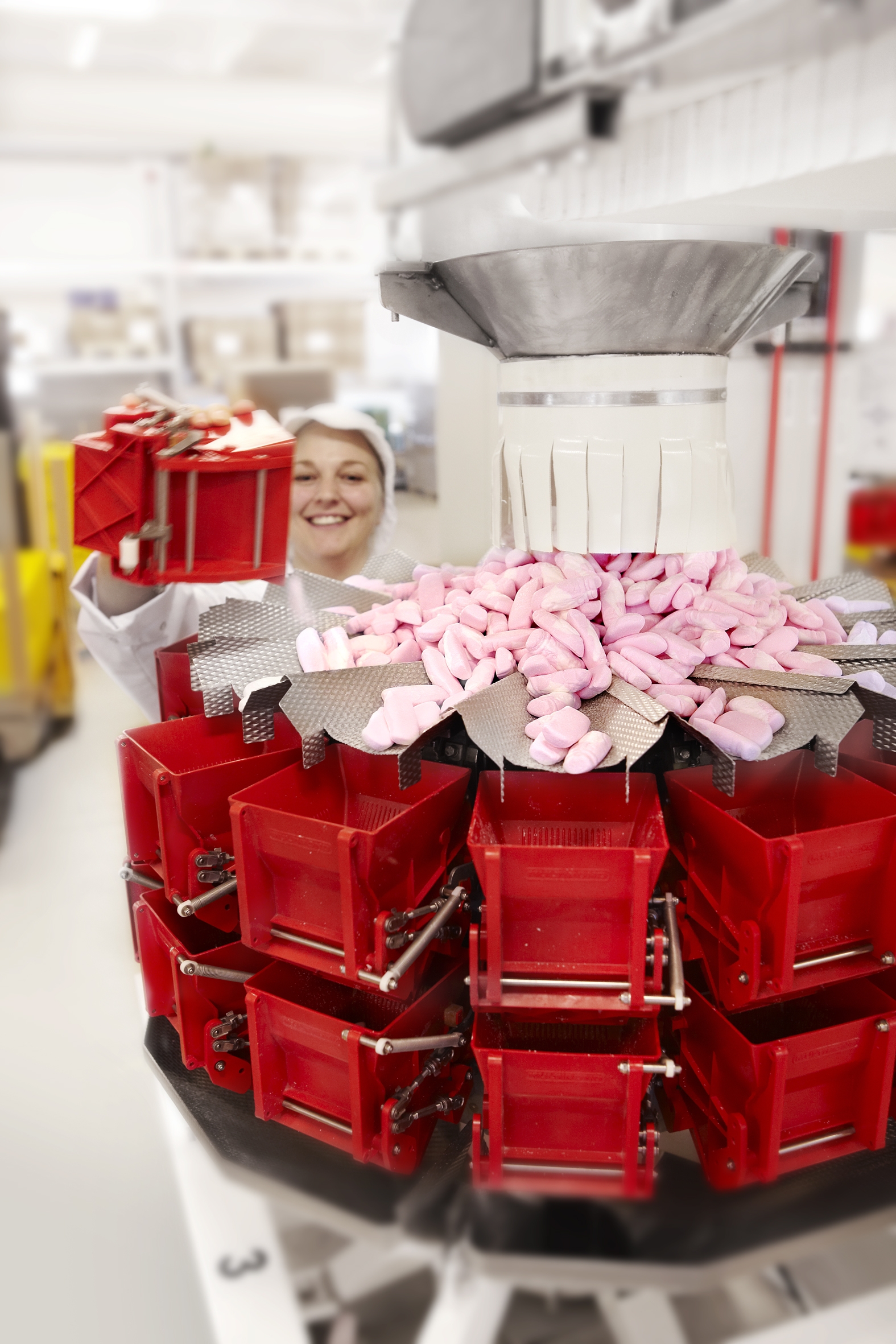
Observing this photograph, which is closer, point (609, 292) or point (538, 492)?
point (609, 292)

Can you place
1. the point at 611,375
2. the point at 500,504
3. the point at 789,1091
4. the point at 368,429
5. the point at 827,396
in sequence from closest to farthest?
1. the point at 789,1091
2. the point at 611,375
3. the point at 500,504
4. the point at 368,429
5. the point at 827,396

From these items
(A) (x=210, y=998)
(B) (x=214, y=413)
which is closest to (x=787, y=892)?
(A) (x=210, y=998)

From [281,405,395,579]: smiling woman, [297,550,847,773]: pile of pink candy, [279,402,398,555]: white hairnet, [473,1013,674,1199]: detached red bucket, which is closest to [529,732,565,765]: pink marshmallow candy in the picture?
[297,550,847,773]: pile of pink candy

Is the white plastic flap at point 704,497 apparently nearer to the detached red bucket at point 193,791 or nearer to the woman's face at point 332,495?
the detached red bucket at point 193,791

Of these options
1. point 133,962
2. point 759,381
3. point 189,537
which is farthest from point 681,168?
point 759,381

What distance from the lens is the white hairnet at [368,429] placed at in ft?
6.86

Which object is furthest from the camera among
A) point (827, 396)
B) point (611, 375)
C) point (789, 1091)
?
point (827, 396)

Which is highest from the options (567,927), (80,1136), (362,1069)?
(567,927)

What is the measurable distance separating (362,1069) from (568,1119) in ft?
0.77

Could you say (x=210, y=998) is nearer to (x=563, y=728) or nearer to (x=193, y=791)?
(x=193, y=791)

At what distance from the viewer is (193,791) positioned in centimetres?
118

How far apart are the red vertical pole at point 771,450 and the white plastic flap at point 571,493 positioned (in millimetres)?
2328

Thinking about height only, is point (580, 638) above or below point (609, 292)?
below

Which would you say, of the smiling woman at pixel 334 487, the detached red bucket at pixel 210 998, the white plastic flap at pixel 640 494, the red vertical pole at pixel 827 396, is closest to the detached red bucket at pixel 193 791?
the detached red bucket at pixel 210 998
